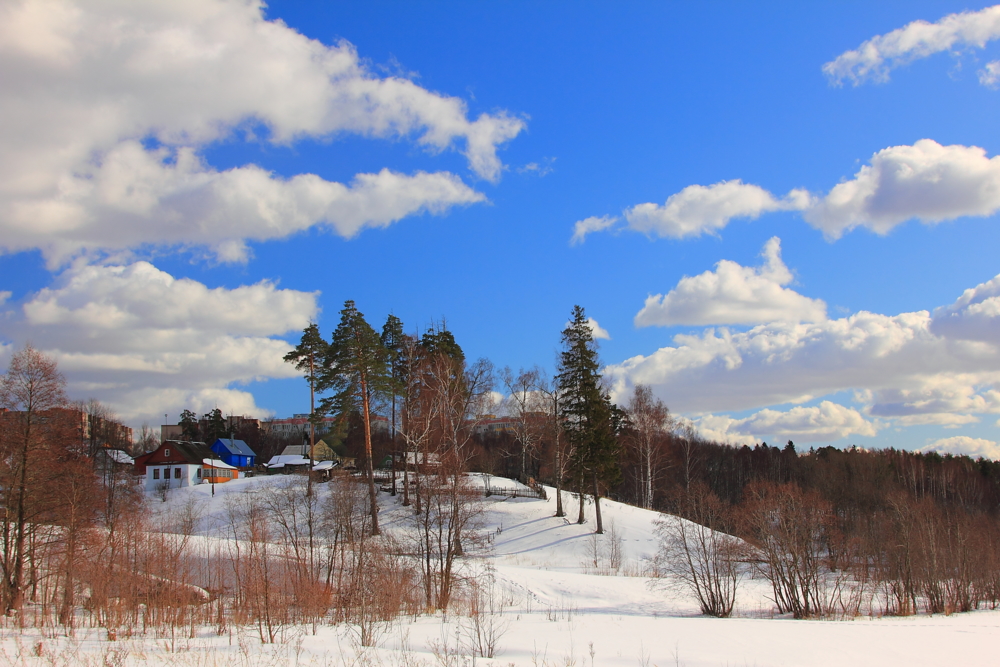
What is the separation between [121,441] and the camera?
101062mm

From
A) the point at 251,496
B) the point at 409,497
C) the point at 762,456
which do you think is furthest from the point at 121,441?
the point at 762,456

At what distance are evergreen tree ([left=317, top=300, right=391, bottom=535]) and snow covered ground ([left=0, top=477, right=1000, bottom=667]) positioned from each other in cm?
1247

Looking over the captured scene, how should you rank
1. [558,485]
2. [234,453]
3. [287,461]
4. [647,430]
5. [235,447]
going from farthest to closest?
[235,447]
[234,453]
[287,461]
[647,430]
[558,485]

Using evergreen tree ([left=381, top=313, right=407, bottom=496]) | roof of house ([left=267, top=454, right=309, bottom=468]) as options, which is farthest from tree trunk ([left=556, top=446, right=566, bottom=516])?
roof of house ([left=267, top=454, right=309, bottom=468])

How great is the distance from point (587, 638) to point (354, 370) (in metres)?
26.9

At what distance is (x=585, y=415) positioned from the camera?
43.1 metres

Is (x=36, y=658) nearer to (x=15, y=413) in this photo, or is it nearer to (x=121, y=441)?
(x=15, y=413)

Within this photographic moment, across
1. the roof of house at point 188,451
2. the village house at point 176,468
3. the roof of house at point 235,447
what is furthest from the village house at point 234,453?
the village house at point 176,468

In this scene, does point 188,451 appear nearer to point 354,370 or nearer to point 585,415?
point 354,370

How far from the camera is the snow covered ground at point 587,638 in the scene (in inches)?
455

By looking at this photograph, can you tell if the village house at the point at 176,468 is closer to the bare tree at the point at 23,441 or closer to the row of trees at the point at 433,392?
the row of trees at the point at 433,392

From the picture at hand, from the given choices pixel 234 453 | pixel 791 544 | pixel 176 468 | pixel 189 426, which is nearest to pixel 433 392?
pixel 791 544

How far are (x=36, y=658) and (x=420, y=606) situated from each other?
12724 mm

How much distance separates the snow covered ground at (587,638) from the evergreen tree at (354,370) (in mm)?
12473
